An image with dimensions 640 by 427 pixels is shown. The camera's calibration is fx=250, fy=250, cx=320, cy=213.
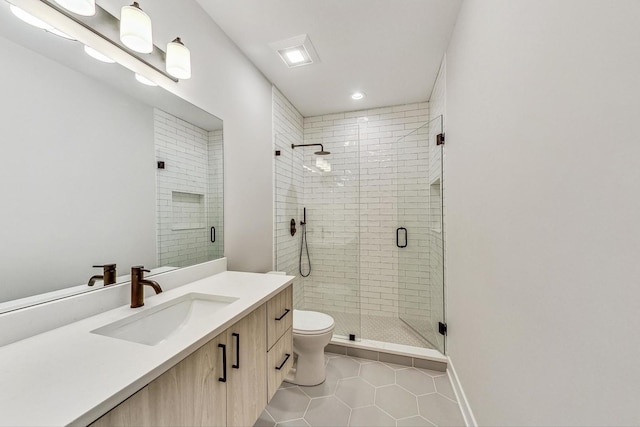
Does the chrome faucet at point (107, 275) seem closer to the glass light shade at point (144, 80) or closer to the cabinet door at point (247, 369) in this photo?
the cabinet door at point (247, 369)

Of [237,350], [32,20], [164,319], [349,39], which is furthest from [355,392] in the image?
[349,39]

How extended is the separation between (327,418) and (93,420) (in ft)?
4.88

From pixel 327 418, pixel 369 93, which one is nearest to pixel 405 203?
pixel 369 93

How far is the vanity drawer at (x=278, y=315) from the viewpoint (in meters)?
1.32

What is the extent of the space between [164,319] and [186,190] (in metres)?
0.77

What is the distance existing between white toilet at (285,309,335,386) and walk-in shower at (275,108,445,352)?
573mm

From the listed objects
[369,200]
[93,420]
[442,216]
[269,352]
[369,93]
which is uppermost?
[369,93]

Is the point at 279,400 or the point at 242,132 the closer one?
the point at 279,400

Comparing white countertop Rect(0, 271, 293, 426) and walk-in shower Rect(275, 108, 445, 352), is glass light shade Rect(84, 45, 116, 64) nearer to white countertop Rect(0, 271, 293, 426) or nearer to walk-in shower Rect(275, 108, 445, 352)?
white countertop Rect(0, 271, 293, 426)

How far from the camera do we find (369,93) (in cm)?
284

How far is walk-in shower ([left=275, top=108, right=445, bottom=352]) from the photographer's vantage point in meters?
2.67

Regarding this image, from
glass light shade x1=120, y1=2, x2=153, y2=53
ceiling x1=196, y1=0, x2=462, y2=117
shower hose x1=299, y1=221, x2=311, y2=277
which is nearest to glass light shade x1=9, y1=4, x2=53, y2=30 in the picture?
glass light shade x1=120, y1=2, x2=153, y2=53

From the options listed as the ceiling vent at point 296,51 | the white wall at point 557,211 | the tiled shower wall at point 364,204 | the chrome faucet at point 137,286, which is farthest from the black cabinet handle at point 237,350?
the ceiling vent at point 296,51

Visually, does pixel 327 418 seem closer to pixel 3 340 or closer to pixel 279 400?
pixel 279 400
